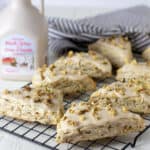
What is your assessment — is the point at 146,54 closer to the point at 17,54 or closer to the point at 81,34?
the point at 81,34

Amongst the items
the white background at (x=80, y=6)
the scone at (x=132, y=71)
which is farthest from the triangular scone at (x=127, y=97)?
the white background at (x=80, y=6)

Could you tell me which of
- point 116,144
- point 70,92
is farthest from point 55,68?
point 116,144

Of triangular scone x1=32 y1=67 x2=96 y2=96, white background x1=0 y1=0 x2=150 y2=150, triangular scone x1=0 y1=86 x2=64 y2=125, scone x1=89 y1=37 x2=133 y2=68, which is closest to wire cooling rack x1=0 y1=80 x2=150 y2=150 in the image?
triangular scone x1=0 y1=86 x2=64 y2=125

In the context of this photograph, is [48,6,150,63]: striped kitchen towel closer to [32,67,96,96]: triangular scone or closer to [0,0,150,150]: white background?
[32,67,96,96]: triangular scone

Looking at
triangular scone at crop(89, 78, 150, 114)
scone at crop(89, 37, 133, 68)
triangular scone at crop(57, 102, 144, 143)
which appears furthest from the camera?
scone at crop(89, 37, 133, 68)

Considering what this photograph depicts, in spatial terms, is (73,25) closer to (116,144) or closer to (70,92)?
(70,92)

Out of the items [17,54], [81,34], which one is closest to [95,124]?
[17,54]
